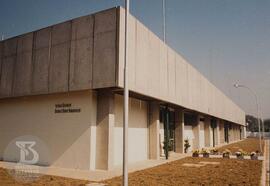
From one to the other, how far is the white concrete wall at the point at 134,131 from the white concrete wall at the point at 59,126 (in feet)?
6.92

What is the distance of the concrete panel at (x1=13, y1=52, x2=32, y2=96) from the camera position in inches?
658

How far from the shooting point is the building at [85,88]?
45.9 ft

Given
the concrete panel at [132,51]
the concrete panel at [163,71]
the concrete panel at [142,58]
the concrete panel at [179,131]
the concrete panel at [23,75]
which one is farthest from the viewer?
the concrete panel at [179,131]

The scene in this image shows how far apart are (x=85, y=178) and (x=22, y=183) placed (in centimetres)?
251

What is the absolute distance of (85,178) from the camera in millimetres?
11703

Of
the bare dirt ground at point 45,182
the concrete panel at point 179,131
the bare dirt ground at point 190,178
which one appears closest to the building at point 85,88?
the bare dirt ground at point 190,178

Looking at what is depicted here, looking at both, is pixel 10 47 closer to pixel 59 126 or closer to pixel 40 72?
pixel 40 72

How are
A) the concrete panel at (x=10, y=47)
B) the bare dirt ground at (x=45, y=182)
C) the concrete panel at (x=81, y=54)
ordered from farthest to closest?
the concrete panel at (x=10, y=47), the concrete panel at (x=81, y=54), the bare dirt ground at (x=45, y=182)

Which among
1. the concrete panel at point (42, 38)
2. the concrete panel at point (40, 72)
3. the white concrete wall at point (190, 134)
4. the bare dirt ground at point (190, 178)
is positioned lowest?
the bare dirt ground at point (190, 178)

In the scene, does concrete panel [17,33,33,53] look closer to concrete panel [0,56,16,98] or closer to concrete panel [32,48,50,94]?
concrete panel [32,48,50,94]

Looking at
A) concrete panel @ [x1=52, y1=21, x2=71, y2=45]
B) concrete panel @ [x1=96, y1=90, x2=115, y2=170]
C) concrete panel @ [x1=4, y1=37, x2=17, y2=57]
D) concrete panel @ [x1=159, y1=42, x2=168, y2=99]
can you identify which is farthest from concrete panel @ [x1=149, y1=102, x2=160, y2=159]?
concrete panel @ [x1=4, y1=37, x2=17, y2=57]

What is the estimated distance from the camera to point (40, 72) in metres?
16.1

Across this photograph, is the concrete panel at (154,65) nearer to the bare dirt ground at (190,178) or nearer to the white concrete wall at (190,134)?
the bare dirt ground at (190,178)

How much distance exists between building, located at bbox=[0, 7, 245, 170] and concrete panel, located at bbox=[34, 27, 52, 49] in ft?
0.20
